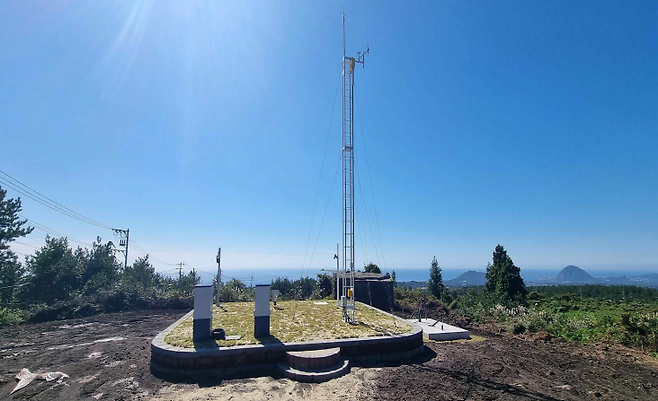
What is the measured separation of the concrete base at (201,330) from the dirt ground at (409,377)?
1443 millimetres

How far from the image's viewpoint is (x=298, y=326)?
11.2 meters

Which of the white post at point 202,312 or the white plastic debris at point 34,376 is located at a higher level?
the white post at point 202,312

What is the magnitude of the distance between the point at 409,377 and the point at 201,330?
5.91 meters

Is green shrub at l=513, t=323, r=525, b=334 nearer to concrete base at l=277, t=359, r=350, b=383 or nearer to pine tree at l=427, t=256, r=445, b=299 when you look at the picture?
concrete base at l=277, t=359, r=350, b=383

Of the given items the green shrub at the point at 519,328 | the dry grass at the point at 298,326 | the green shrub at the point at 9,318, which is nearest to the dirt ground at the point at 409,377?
the dry grass at the point at 298,326

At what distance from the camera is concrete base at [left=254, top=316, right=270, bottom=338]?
390 inches

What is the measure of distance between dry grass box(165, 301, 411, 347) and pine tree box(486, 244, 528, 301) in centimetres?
1698

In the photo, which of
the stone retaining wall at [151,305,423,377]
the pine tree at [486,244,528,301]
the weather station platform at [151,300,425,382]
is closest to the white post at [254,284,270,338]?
the weather station platform at [151,300,425,382]

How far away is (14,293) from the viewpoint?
23734 mm

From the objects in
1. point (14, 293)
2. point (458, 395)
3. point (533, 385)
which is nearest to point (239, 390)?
point (458, 395)

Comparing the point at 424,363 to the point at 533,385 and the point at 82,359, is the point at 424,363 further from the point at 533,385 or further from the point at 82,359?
the point at 82,359

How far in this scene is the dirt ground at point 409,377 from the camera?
7.14 m

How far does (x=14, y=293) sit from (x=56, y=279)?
2.47 meters

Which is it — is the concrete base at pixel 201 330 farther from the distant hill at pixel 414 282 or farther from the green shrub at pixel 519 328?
the distant hill at pixel 414 282
